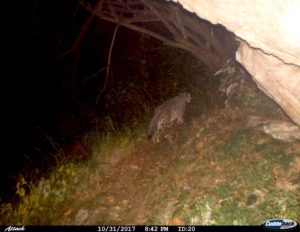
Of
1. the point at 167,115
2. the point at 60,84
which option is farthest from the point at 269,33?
the point at 60,84

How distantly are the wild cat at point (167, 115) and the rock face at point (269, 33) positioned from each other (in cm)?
308

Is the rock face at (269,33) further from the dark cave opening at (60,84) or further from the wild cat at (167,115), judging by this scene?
the dark cave opening at (60,84)

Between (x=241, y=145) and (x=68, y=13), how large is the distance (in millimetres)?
6383

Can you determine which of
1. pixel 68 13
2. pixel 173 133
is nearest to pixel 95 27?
pixel 68 13

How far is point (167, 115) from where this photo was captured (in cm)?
771

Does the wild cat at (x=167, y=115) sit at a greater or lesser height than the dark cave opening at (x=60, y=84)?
lesser

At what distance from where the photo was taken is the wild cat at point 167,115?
755cm

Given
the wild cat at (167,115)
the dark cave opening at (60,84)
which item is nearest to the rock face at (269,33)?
the wild cat at (167,115)

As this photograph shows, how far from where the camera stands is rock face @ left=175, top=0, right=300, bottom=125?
3449mm

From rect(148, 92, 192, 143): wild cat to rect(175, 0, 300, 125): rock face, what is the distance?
3.08 m

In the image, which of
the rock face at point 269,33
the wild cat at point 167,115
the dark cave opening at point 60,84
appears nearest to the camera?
the rock face at point 269,33

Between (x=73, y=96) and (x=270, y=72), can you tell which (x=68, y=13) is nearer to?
(x=73, y=96)

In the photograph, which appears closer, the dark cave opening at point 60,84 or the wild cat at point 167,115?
the wild cat at point 167,115

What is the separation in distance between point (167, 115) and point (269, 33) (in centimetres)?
423
